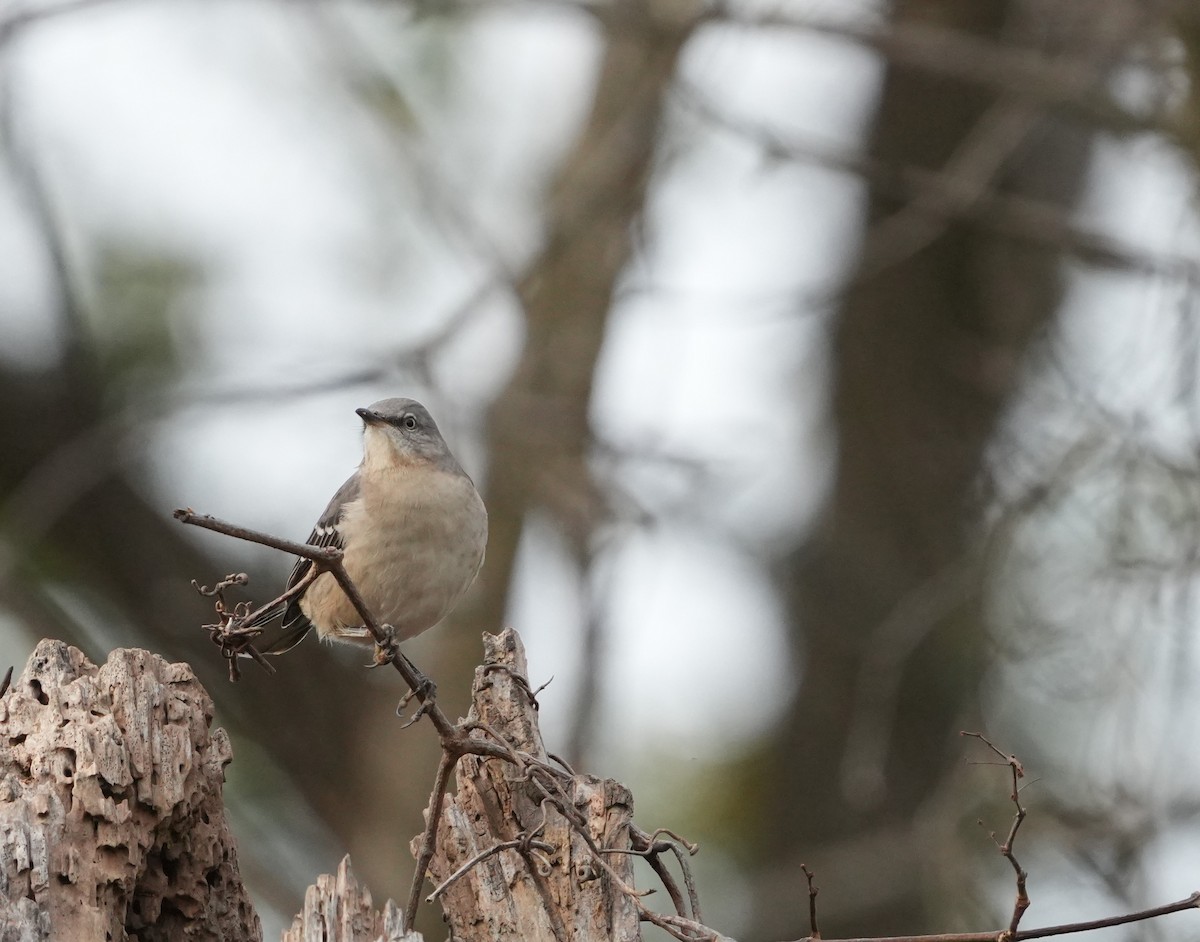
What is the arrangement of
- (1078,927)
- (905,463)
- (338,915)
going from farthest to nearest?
1. (905,463)
2. (338,915)
3. (1078,927)

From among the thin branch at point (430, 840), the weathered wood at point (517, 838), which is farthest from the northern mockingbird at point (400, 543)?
the thin branch at point (430, 840)

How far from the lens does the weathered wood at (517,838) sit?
333 centimetres

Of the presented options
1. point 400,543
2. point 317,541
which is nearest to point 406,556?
point 400,543

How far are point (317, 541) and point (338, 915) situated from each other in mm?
2106

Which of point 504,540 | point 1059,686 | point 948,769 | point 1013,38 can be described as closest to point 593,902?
point 1059,686

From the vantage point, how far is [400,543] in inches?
186

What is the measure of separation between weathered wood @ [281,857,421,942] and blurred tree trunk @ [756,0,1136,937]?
16.9 ft

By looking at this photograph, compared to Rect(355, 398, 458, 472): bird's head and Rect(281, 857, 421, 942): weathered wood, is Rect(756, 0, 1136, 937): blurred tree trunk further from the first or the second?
Rect(281, 857, 421, 942): weathered wood

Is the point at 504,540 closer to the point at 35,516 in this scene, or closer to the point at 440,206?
the point at 440,206

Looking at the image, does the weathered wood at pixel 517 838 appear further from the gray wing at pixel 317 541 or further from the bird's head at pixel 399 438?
the bird's head at pixel 399 438

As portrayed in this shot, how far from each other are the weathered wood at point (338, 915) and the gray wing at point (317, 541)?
165 centimetres

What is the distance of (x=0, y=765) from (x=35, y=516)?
348cm

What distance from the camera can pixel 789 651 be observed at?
9469 millimetres

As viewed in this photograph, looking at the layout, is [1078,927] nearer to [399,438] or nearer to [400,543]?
[400,543]
